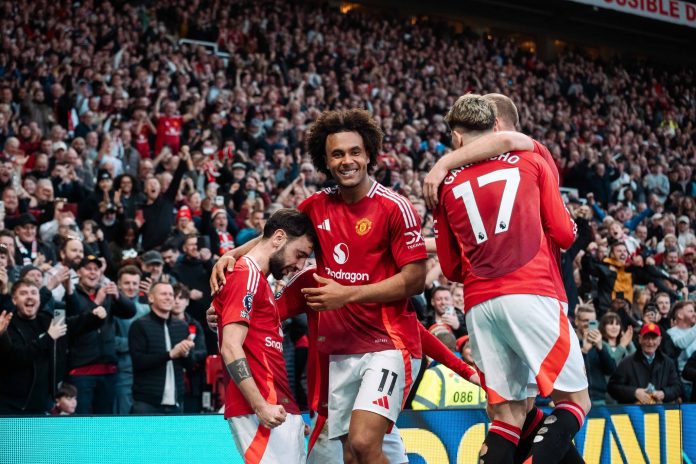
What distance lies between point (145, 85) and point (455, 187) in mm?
11871

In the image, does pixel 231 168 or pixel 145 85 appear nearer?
pixel 231 168

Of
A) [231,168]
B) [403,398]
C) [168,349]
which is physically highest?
[231,168]

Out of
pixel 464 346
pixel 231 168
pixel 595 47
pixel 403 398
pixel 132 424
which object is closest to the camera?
pixel 403 398

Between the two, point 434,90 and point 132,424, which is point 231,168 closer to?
point 132,424

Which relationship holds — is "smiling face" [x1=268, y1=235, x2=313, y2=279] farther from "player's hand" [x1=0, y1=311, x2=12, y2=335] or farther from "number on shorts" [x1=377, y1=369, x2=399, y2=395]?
"player's hand" [x1=0, y1=311, x2=12, y2=335]

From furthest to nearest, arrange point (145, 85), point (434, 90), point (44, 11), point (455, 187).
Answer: point (434, 90), point (44, 11), point (145, 85), point (455, 187)

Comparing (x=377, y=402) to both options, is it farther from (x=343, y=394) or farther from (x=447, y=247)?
(x=447, y=247)

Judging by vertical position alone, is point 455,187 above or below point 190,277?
above

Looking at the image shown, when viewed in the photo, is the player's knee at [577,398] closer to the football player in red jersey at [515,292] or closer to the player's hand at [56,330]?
the football player in red jersey at [515,292]

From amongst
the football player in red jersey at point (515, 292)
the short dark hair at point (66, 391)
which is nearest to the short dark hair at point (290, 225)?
the football player in red jersey at point (515, 292)

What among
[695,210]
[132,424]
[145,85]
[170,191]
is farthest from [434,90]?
Answer: [132,424]

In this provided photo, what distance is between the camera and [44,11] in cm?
1739

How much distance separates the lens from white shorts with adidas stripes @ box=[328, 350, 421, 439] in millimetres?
4812

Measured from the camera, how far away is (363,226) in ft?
16.5
